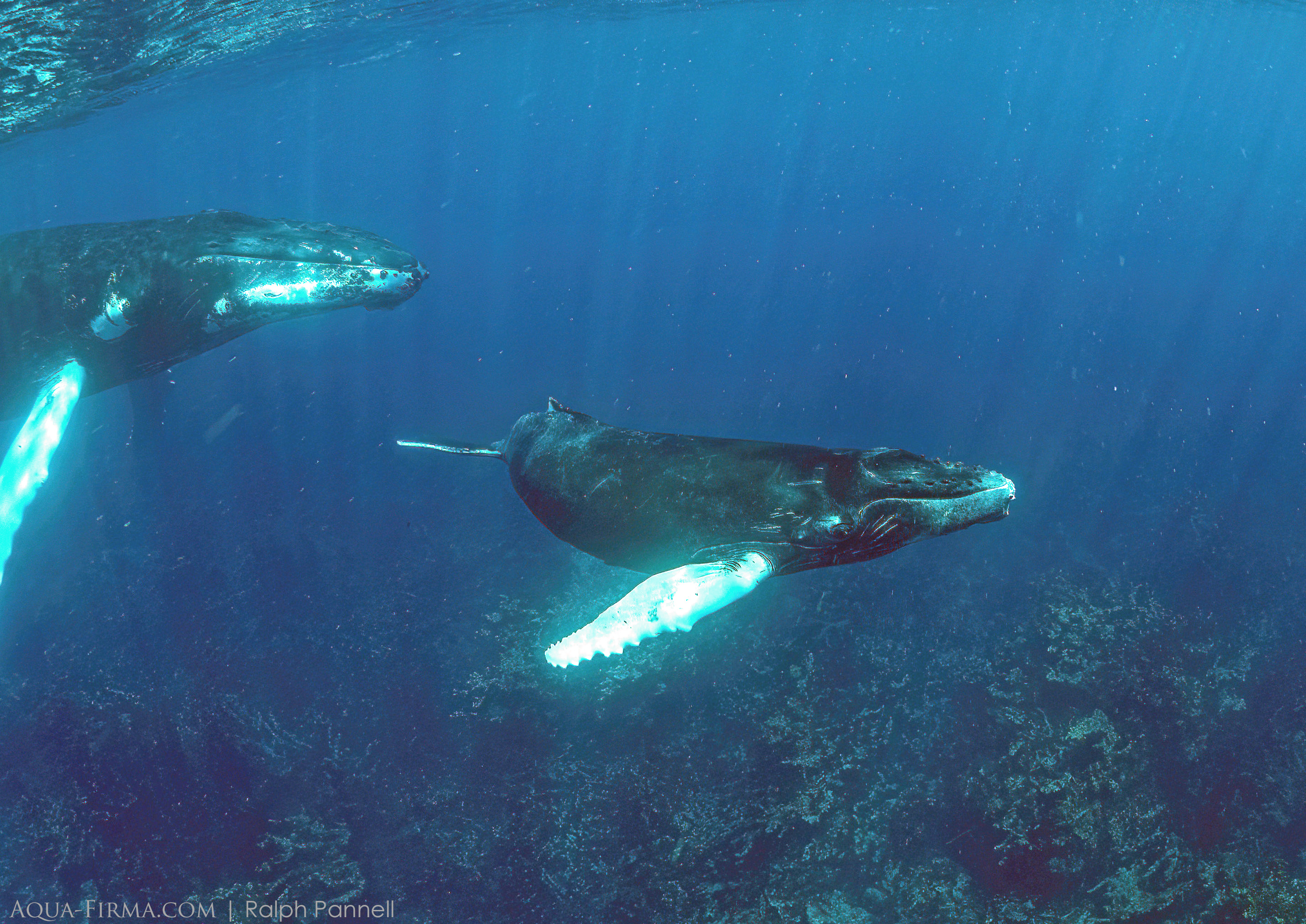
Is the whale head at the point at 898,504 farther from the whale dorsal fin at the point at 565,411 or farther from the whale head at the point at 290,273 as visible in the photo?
the whale head at the point at 290,273

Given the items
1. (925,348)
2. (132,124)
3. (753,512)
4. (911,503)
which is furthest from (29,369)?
(132,124)

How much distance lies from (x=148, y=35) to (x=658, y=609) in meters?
22.8

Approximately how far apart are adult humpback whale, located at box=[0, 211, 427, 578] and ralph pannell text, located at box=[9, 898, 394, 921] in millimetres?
5724

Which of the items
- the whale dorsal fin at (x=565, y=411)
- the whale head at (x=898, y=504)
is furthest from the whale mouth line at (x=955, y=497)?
the whale dorsal fin at (x=565, y=411)

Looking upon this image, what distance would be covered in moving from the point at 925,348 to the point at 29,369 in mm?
32520

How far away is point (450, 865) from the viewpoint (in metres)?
8.26

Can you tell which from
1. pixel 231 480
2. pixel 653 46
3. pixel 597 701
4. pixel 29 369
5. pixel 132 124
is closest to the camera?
pixel 29 369

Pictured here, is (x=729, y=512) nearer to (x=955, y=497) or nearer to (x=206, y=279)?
(x=955, y=497)

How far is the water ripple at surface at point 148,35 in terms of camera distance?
14492 mm

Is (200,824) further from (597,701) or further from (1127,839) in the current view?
(1127,839)

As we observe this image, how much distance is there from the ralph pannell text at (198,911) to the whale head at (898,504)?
24.0ft

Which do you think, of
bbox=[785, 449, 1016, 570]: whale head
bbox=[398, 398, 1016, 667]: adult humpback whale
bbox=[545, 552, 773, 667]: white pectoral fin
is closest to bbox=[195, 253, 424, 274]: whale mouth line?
bbox=[398, 398, 1016, 667]: adult humpback whale

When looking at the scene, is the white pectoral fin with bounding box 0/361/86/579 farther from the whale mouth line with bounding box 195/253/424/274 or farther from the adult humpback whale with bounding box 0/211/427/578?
the whale mouth line with bounding box 195/253/424/274

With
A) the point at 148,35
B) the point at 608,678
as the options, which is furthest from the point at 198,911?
the point at 148,35
